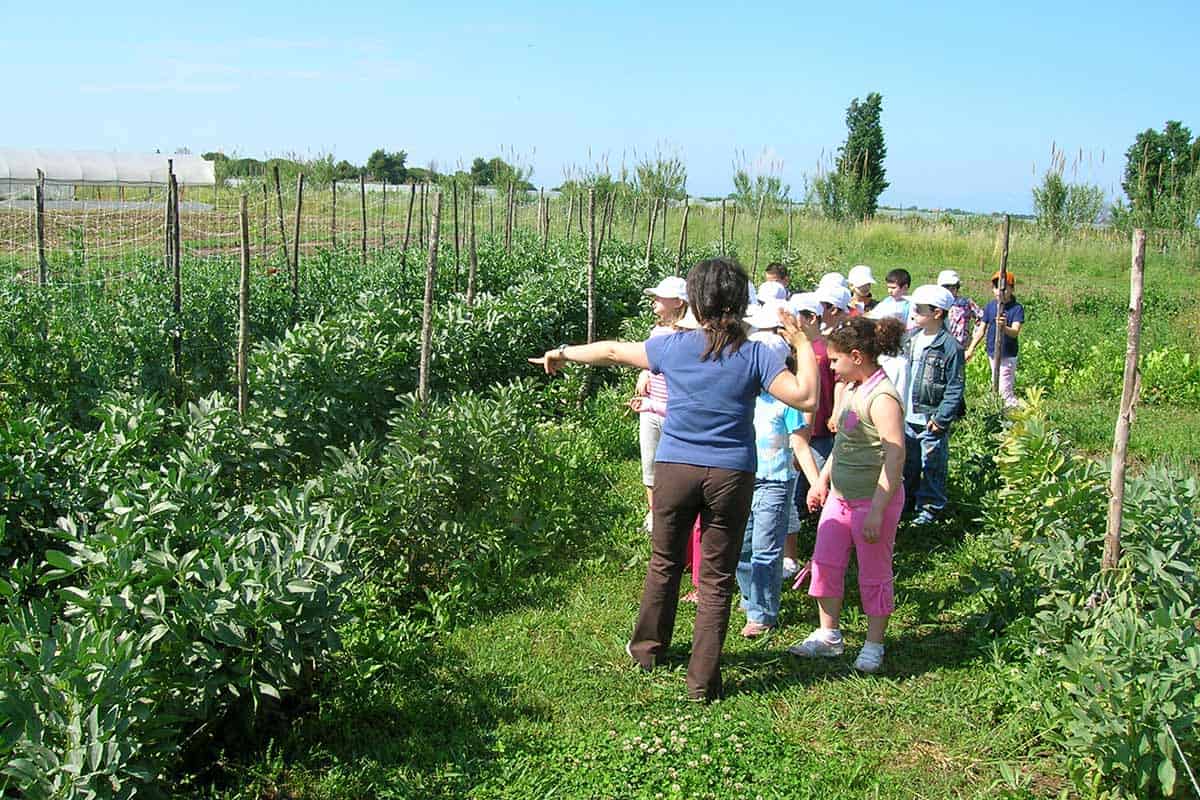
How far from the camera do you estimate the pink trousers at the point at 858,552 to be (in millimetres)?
4230

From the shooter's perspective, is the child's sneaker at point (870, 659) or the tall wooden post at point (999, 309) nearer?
the child's sneaker at point (870, 659)

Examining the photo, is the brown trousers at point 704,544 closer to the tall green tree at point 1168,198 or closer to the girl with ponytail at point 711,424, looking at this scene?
the girl with ponytail at point 711,424

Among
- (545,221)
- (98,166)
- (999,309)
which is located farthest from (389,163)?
(999,309)

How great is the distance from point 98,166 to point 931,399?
4038 centimetres

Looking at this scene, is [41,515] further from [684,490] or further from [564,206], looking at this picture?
[564,206]

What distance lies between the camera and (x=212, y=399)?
505 cm

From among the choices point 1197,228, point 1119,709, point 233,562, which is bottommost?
point 1119,709

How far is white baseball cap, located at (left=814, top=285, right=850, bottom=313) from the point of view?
527 cm

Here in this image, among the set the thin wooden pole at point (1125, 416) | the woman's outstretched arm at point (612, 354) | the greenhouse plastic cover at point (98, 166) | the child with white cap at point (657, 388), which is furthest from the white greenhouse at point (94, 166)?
the thin wooden pole at point (1125, 416)

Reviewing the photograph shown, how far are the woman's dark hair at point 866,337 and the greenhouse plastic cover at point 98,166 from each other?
35114 millimetres

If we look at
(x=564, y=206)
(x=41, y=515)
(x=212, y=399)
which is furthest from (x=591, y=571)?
(x=564, y=206)

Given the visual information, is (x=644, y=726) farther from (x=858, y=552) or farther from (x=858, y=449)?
(x=858, y=449)

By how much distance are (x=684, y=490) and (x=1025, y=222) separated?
76.1ft

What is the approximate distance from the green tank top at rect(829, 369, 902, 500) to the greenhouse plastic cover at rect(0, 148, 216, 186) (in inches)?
1384
